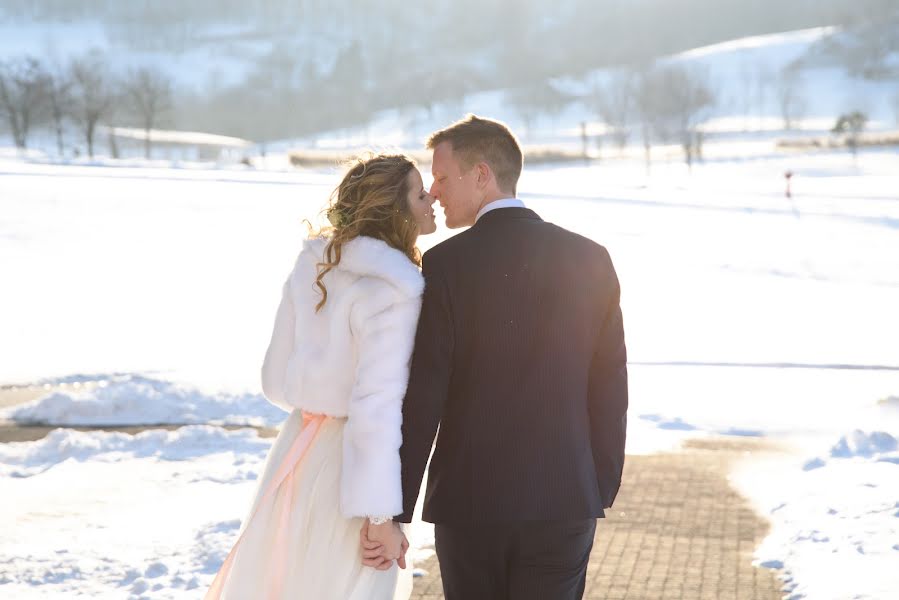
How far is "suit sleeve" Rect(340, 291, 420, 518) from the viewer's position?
116 inches

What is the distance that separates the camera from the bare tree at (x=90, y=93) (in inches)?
2703

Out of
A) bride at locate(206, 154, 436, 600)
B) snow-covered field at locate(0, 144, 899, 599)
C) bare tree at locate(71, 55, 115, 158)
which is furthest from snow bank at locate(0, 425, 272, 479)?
bare tree at locate(71, 55, 115, 158)

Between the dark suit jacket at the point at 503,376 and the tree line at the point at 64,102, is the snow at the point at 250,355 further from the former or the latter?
the tree line at the point at 64,102

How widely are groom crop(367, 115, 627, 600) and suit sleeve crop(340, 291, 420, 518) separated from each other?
4 cm

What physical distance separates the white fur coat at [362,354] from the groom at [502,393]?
50 millimetres

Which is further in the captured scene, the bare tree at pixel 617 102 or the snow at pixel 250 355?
the bare tree at pixel 617 102

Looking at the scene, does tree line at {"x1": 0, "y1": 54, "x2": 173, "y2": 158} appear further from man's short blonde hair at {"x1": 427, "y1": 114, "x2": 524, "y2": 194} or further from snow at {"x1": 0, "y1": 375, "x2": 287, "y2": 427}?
man's short blonde hair at {"x1": 427, "y1": 114, "x2": 524, "y2": 194}

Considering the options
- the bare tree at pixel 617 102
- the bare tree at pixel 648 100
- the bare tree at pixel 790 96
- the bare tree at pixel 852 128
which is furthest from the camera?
the bare tree at pixel 790 96

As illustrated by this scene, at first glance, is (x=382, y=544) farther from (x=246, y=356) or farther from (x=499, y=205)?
(x=246, y=356)

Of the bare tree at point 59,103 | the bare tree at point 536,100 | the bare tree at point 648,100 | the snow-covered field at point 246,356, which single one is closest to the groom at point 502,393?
the snow-covered field at point 246,356

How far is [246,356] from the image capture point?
499 inches

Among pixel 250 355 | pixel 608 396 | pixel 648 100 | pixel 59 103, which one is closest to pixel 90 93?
pixel 59 103

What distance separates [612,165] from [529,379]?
206 feet

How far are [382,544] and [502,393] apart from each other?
54 centimetres
